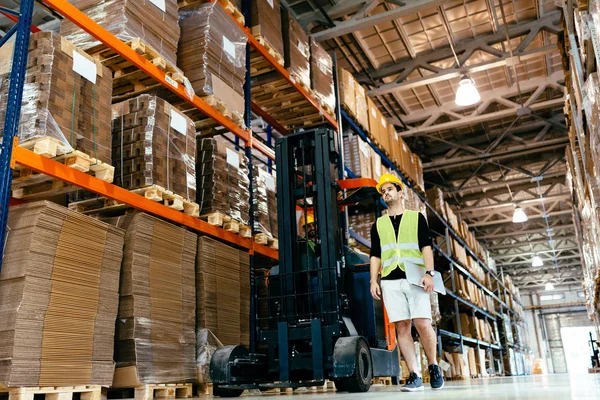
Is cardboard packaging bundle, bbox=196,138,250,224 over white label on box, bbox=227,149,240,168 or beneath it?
beneath

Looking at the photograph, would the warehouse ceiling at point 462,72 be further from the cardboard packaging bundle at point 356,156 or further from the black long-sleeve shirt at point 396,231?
the black long-sleeve shirt at point 396,231

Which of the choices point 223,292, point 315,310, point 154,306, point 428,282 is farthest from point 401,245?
point 154,306

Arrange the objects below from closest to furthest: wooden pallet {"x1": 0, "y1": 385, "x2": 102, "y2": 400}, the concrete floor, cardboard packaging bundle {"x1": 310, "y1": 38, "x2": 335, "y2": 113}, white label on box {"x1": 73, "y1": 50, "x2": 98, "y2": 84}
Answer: the concrete floor
wooden pallet {"x1": 0, "y1": 385, "x2": 102, "y2": 400}
white label on box {"x1": 73, "y1": 50, "x2": 98, "y2": 84}
cardboard packaging bundle {"x1": 310, "y1": 38, "x2": 335, "y2": 113}

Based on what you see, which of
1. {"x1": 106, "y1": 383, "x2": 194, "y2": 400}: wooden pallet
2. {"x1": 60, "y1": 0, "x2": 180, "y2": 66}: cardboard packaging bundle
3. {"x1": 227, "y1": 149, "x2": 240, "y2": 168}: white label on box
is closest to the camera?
{"x1": 106, "y1": 383, "x2": 194, "y2": 400}: wooden pallet

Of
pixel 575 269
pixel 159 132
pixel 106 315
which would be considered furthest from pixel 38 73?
pixel 575 269

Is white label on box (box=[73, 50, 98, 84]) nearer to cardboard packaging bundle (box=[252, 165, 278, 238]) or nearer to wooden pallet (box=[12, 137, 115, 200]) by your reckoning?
wooden pallet (box=[12, 137, 115, 200])

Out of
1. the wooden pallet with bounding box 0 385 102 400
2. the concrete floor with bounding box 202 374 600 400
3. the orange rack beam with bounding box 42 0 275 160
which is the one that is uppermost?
the orange rack beam with bounding box 42 0 275 160

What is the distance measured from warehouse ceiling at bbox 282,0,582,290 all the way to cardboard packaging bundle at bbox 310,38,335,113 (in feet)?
3.89

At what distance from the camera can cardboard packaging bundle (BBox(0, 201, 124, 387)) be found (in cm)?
328

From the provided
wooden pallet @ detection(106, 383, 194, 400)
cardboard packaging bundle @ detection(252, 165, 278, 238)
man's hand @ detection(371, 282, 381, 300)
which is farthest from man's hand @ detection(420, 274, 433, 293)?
cardboard packaging bundle @ detection(252, 165, 278, 238)

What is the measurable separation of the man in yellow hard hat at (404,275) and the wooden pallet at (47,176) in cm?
228

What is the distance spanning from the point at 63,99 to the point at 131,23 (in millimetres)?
1191

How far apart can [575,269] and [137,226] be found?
1268 inches

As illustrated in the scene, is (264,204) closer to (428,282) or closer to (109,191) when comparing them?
(109,191)
